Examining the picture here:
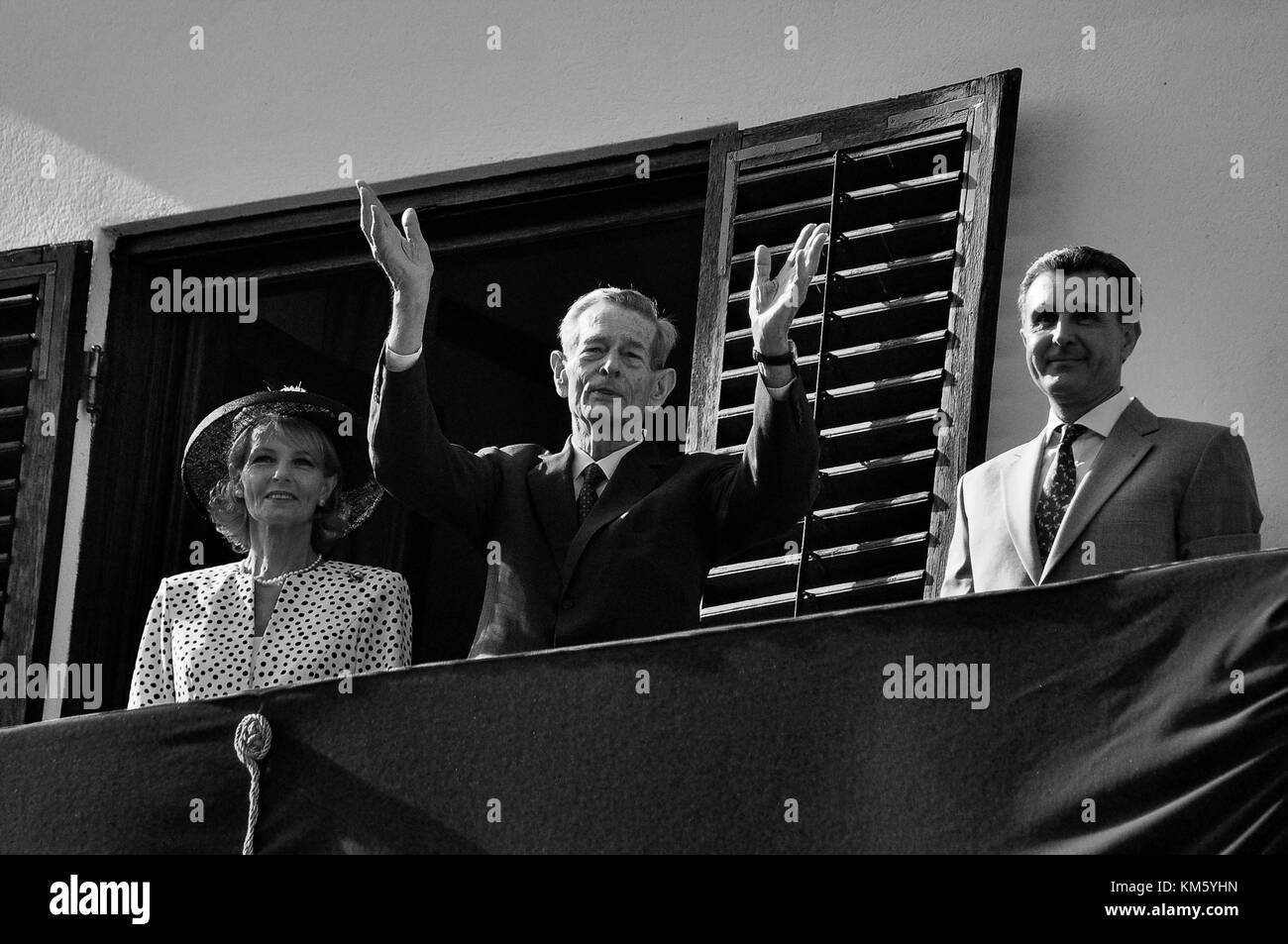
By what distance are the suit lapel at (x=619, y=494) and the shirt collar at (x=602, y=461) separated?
0.01m

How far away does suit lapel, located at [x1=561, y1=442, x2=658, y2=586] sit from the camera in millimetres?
4094

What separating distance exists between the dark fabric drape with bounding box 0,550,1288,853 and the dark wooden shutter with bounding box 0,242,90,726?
64.5 inches

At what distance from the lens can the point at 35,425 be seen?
19.5 feet

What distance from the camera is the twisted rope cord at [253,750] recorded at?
4.02 meters

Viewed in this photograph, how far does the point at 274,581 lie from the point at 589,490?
3.02 ft

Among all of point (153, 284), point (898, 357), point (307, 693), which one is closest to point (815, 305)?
point (898, 357)

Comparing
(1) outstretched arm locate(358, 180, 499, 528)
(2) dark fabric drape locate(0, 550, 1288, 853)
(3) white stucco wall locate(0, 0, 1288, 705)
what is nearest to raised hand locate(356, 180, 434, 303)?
(1) outstretched arm locate(358, 180, 499, 528)

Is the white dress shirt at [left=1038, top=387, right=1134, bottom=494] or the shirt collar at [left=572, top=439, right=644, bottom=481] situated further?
the shirt collar at [left=572, top=439, right=644, bottom=481]

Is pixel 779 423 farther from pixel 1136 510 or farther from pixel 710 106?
pixel 710 106

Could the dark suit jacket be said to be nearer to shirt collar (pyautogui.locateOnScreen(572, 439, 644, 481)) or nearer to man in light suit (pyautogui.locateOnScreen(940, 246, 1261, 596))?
shirt collar (pyautogui.locateOnScreen(572, 439, 644, 481))

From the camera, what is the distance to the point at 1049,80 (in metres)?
4.94

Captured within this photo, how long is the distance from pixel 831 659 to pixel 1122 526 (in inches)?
27.1

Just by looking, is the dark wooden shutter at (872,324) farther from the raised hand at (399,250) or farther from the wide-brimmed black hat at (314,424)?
the raised hand at (399,250)

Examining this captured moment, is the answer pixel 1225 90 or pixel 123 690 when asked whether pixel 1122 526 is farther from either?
pixel 123 690
